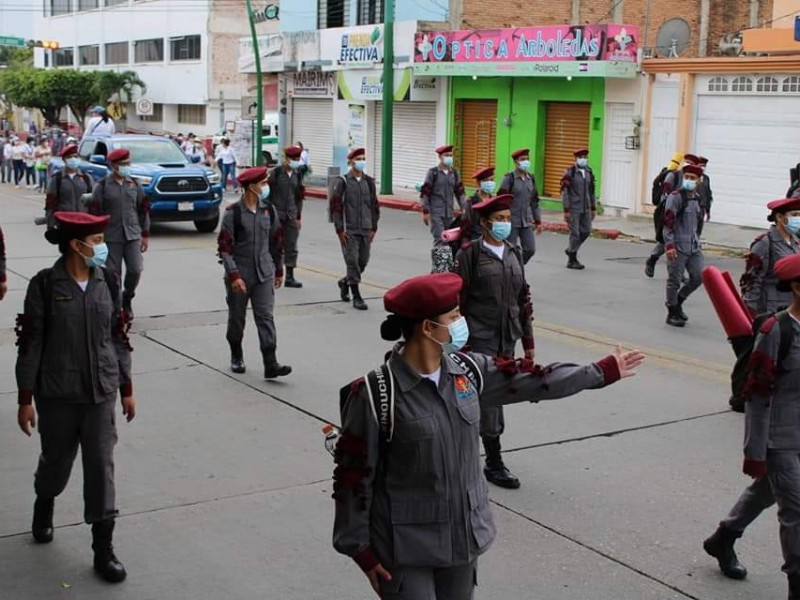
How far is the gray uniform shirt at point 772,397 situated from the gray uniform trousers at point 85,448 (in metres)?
3.19

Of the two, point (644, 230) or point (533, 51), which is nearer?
point (644, 230)

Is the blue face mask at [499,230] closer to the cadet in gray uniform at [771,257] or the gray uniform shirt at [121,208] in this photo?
the cadet in gray uniform at [771,257]

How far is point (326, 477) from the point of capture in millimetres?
7543

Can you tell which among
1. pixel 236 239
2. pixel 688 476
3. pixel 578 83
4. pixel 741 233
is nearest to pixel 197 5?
pixel 578 83

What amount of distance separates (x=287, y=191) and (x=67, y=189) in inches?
123

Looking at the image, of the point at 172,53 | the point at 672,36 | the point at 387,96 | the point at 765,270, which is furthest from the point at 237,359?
A: the point at 172,53

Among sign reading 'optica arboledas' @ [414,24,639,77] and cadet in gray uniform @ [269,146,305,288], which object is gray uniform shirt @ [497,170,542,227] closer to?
cadet in gray uniform @ [269,146,305,288]

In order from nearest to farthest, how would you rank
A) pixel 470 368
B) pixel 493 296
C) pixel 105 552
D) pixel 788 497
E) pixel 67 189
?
pixel 470 368 < pixel 788 497 < pixel 105 552 < pixel 493 296 < pixel 67 189

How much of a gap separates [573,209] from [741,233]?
6219 millimetres

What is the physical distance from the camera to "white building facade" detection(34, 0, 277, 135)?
54.0 metres

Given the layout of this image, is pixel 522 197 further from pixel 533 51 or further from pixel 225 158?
pixel 225 158

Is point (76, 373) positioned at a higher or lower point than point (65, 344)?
lower

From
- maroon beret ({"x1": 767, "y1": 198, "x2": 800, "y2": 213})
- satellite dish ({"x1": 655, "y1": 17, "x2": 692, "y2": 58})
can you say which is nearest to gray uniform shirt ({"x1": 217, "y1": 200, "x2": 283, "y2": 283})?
maroon beret ({"x1": 767, "y1": 198, "x2": 800, "y2": 213})

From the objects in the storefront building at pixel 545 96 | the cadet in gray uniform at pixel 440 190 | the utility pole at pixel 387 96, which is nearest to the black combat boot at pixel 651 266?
the cadet in gray uniform at pixel 440 190
